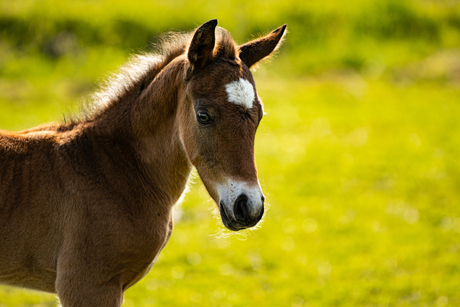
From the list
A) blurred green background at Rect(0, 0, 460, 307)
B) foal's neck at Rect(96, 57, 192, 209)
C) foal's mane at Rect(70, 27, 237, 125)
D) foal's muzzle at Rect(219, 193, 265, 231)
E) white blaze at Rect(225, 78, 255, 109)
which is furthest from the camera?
blurred green background at Rect(0, 0, 460, 307)

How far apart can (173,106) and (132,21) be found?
13252 mm

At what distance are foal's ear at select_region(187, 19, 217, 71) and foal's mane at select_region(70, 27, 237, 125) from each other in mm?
373

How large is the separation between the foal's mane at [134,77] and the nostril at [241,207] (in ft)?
3.77

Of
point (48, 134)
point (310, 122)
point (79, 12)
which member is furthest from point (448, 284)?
point (79, 12)

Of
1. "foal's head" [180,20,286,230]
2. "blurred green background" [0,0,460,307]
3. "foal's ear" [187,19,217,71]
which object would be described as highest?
"foal's ear" [187,19,217,71]

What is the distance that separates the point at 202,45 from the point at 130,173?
1001 mm

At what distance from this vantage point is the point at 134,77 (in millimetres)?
3105

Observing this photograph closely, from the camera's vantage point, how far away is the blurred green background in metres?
5.43

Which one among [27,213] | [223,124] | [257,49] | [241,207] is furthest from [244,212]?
[27,213]

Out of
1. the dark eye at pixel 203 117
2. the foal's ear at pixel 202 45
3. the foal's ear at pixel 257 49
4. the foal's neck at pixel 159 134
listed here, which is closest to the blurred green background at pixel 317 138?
the foal's neck at pixel 159 134

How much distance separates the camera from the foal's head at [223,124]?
245 cm

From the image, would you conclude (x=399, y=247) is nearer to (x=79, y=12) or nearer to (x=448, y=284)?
(x=448, y=284)

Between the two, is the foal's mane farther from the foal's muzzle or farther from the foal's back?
the foal's muzzle

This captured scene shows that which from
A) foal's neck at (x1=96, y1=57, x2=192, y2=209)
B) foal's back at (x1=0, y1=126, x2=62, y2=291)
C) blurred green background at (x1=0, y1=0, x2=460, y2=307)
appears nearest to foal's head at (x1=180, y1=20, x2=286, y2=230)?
foal's neck at (x1=96, y1=57, x2=192, y2=209)
